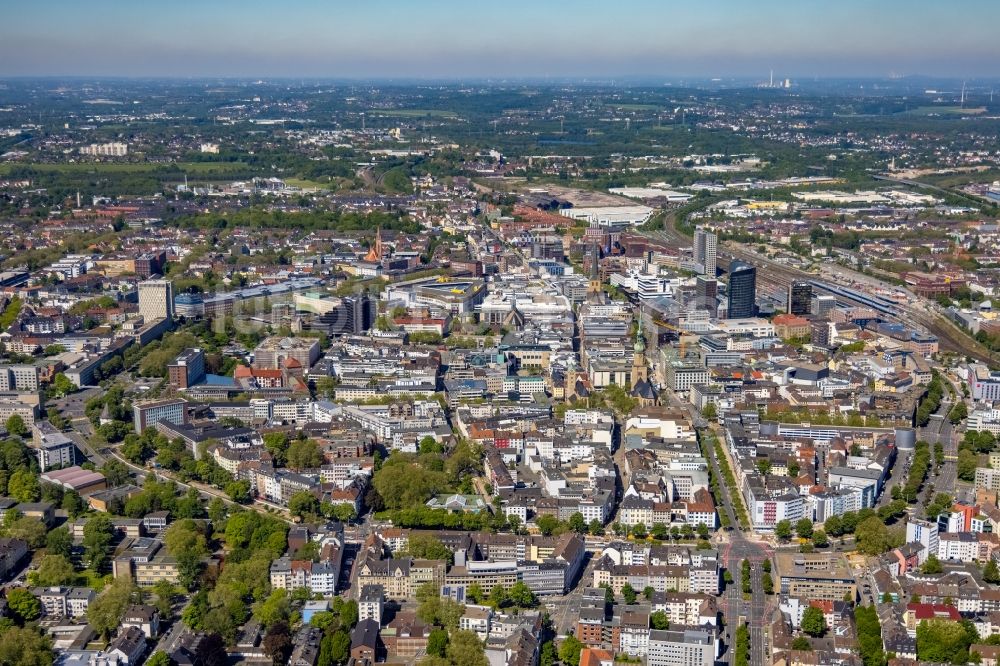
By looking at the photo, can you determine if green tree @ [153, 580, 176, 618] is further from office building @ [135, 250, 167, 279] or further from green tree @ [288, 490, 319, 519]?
office building @ [135, 250, 167, 279]

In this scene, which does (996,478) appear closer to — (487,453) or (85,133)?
(487,453)

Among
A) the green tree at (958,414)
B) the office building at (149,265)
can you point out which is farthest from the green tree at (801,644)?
the office building at (149,265)

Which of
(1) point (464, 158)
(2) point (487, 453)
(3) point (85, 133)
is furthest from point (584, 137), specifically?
(2) point (487, 453)

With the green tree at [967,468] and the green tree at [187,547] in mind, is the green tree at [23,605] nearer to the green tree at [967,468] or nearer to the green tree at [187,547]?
the green tree at [187,547]

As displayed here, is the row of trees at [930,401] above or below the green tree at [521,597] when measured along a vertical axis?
above

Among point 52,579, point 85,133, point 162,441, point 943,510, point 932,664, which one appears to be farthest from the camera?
point 85,133

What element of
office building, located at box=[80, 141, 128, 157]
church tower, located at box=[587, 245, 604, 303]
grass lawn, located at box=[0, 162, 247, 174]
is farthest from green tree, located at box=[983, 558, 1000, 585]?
office building, located at box=[80, 141, 128, 157]
